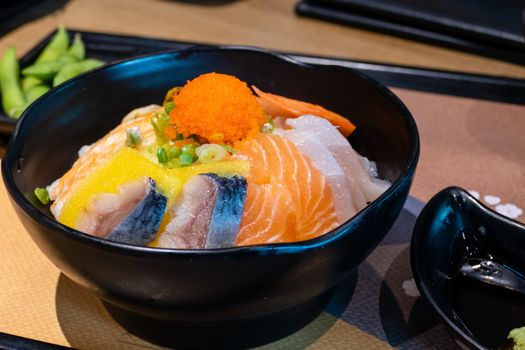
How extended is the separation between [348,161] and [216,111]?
31 cm

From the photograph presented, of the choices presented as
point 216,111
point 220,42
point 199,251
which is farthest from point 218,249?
point 220,42

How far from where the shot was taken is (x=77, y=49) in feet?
7.06

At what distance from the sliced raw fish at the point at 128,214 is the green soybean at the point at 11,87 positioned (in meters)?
0.92

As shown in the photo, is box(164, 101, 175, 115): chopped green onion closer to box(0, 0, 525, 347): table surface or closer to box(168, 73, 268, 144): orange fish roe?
box(168, 73, 268, 144): orange fish roe

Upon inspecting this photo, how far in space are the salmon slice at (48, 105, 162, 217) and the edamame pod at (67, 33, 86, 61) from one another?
0.90 m

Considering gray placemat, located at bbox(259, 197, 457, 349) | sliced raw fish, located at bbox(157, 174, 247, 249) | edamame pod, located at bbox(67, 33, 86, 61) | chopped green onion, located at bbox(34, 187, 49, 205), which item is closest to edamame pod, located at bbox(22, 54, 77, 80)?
edamame pod, located at bbox(67, 33, 86, 61)

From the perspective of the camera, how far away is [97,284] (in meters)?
0.94

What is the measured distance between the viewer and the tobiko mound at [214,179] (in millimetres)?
987

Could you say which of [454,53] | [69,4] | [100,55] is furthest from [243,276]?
[69,4]

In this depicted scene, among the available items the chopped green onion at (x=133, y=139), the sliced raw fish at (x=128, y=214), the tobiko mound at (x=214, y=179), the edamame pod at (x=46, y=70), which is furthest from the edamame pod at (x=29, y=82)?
the sliced raw fish at (x=128, y=214)

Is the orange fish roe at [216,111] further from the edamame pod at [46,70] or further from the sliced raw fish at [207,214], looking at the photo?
the edamame pod at [46,70]

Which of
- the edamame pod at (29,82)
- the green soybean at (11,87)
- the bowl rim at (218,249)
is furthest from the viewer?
the edamame pod at (29,82)

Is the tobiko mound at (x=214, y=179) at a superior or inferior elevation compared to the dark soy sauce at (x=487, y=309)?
superior

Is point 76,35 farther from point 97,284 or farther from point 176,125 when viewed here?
point 97,284
